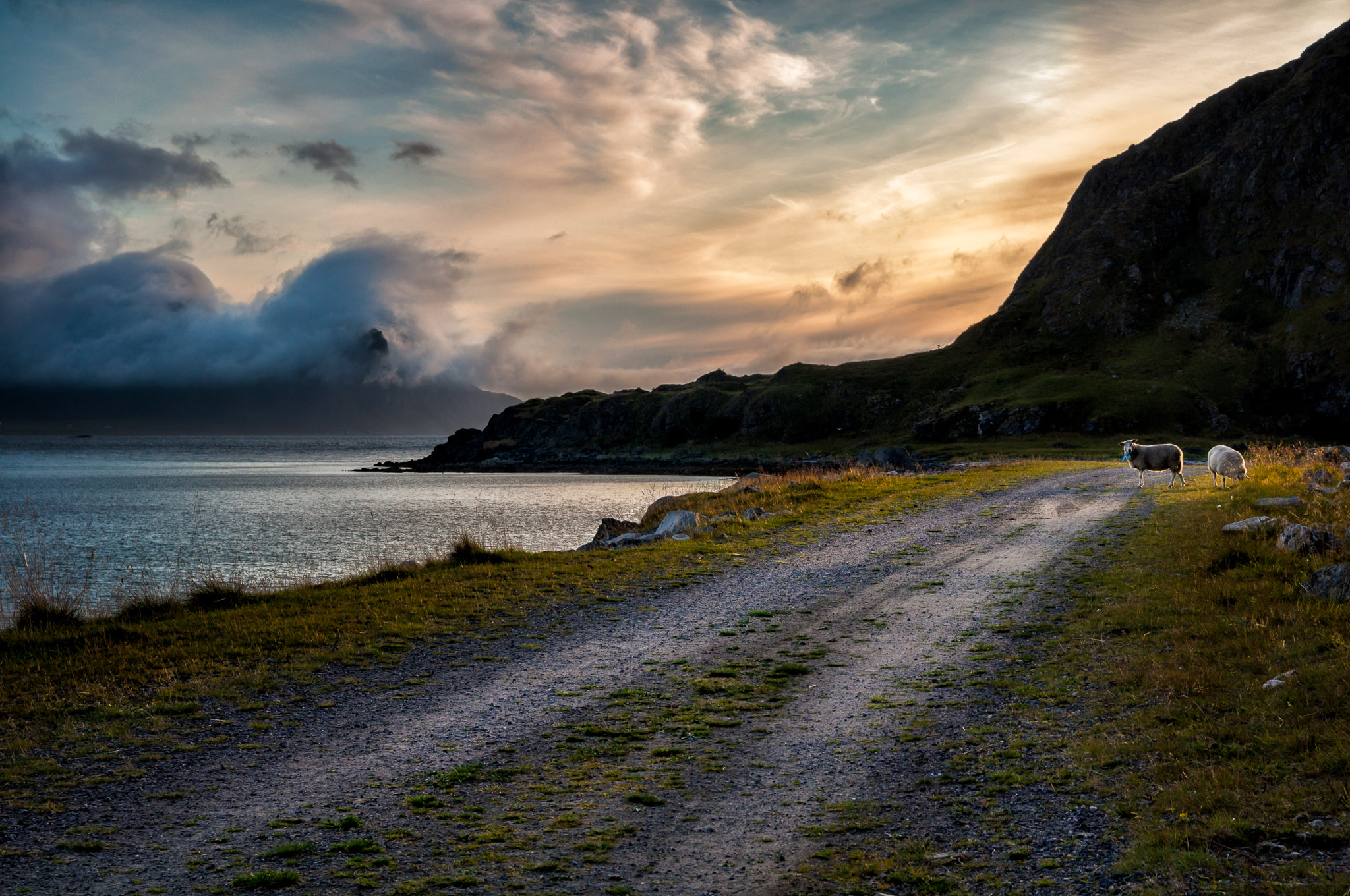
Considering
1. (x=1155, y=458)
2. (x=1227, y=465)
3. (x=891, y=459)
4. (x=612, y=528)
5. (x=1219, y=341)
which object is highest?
(x=1219, y=341)

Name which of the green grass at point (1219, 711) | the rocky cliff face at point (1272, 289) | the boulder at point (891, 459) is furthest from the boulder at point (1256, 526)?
the rocky cliff face at point (1272, 289)

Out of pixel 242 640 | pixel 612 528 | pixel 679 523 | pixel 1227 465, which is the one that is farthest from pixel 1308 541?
pixel 612 528

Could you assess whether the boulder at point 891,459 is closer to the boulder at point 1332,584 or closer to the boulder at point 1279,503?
the boulder at point 1279,503

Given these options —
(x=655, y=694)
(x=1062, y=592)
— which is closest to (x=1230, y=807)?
(x=655, y=694)

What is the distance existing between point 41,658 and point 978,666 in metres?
14.4

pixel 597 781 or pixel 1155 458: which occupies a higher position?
pixel 1155 458

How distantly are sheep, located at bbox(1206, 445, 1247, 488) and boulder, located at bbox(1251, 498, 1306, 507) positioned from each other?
9.09 metres

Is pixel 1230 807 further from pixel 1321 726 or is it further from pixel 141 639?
pixel 141 639

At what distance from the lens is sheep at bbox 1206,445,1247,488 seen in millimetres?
29125

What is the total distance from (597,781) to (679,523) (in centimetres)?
2033

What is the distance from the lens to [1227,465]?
29453 mm

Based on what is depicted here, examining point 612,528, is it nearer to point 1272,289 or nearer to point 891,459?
point 891,459

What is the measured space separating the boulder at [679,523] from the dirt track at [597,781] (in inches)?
513

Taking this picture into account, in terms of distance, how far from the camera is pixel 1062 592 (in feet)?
50.0
